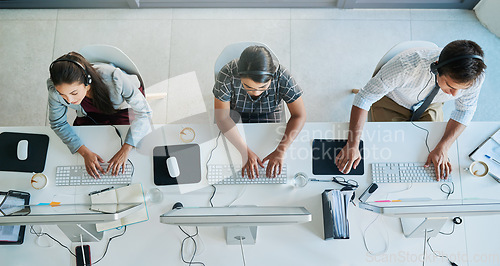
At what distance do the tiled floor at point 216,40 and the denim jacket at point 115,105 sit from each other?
0.80 metres

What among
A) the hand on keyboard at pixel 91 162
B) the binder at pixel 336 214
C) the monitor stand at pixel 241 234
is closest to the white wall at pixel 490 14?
the binder at pixel 336 214

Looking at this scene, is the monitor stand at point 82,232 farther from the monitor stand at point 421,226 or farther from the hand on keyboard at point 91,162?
the monitor stand at point 421,226

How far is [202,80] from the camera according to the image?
105 inches

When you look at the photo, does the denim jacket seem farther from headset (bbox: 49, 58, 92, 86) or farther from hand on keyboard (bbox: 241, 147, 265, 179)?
hand on keyboard (bbox: 241, 147, 265, 179)

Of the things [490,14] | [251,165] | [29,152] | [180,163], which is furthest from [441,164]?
[29,152]

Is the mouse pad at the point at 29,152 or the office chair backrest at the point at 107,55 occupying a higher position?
the office chair backrest at the point at 107,55

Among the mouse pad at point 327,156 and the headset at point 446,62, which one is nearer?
the headset at point 446,62

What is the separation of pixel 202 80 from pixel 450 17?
1.95 m

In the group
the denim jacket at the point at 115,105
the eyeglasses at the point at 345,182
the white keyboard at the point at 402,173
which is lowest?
the eyeglasses at the point at 345,182

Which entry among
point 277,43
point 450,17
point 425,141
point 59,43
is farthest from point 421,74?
point 59,43

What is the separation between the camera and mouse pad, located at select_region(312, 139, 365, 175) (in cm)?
179

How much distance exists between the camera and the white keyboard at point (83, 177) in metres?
1.78

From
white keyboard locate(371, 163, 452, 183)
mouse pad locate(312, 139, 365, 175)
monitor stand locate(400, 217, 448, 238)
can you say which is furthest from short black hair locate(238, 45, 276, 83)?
monitor stand locate(400, 217, 448, 238)

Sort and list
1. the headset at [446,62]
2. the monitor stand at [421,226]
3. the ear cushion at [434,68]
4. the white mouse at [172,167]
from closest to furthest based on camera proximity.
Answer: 1. the headset at [446,62]
2. the ear cushion at [434,68]
3. the monitor stand at [421,226]
4. the white mouse at [172,167]
